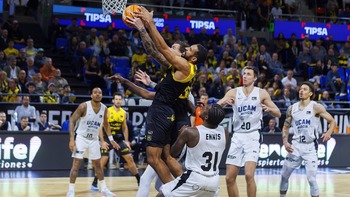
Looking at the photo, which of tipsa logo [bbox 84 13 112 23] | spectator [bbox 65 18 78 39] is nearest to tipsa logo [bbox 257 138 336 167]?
spectator [bbox 65 18 78 39]

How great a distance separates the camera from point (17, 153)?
19.6 meters

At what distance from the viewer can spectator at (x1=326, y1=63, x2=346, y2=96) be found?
27.2m

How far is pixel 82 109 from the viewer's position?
49.9 feet

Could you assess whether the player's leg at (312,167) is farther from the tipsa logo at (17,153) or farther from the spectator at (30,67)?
the spectator at (30,67)

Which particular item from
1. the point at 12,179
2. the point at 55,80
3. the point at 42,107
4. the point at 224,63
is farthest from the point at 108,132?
the point at 224,63

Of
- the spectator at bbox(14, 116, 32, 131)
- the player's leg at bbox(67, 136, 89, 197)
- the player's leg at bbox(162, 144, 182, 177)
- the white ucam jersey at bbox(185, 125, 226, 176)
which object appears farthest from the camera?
the spectator at bbox(14, 116, 32, 131)

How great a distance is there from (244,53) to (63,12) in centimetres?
651

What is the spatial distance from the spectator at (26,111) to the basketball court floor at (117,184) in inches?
58.3

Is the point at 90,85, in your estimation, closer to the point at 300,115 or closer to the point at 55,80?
the point at 55,80

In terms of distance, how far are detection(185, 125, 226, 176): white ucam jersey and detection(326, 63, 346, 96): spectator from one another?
18326mm

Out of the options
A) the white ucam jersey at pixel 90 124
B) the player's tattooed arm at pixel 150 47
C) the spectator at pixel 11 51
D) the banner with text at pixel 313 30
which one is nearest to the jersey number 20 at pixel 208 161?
the player's tattooed arm at pixel 150 47

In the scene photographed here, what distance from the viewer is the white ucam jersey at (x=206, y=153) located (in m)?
9.38

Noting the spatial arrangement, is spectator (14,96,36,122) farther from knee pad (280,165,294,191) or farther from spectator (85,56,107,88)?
knee pad (280,165,294,191)

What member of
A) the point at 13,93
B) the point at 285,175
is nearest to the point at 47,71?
the point at 13,93
